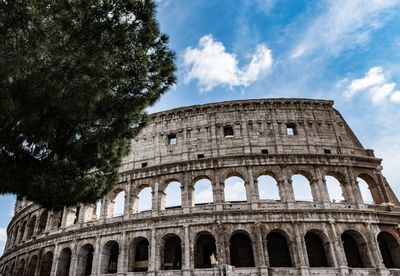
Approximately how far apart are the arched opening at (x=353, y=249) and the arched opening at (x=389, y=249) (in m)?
1.77

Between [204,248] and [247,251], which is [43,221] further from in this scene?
[247,251]

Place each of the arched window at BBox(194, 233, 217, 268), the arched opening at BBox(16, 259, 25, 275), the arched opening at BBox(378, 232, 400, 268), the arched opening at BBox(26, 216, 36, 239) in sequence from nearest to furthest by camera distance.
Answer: the arched opening at BBox(378, 232, 400, 268) → the arched window at BBox(194, 233, 217, 268) → the arched opening at BBox(16, 259, 25, 275) → the arched opening at BBox(26, 216, 36, 239)

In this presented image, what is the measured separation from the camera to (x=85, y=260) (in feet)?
65.6

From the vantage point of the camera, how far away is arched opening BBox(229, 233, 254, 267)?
17547mm

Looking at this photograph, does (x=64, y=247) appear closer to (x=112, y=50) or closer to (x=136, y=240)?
(x=136, y=240)

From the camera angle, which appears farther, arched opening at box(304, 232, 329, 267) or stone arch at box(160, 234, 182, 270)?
stone arch at box(160, 234, 182, 270)

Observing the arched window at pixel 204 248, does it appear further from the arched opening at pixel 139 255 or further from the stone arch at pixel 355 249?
the stone arch at pixel 355 249

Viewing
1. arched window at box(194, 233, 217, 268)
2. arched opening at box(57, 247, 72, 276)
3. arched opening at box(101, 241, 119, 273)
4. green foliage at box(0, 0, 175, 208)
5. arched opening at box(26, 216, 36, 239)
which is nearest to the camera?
green foliage at box(0, 0, 175, 208)

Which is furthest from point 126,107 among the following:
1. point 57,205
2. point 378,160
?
point 378,160

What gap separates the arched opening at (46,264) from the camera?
21484mm

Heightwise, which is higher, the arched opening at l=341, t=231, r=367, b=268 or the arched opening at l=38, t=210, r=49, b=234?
the arched opening at l=38, t=210, r=49, b=234

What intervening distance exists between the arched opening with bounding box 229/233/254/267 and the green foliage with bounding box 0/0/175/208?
11496mm

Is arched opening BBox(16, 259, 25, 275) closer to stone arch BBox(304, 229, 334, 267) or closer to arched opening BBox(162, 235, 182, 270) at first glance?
arched opening BBox(162, 235, 182, 270)

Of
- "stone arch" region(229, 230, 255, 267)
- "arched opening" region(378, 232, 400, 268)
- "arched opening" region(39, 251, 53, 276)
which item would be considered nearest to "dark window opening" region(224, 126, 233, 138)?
"stone arch" region(229, 230, 255, 267)
